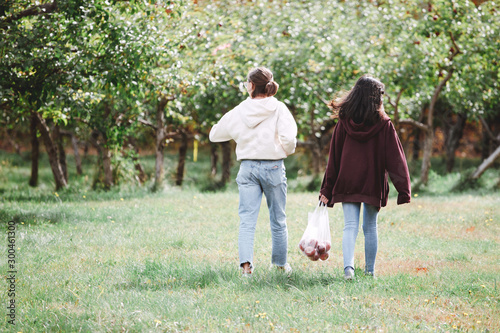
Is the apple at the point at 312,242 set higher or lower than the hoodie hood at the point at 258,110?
lower

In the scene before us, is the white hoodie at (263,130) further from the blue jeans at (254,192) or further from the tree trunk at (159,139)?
the tree trunk at (159,139)

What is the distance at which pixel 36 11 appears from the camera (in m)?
7.65

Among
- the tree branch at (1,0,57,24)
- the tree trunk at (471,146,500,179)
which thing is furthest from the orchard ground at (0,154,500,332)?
the tree trunk at (471,146,500,179)

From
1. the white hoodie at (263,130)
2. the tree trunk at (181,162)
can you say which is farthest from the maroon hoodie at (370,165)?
the tree trunk at (181,162)

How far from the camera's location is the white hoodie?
463cm

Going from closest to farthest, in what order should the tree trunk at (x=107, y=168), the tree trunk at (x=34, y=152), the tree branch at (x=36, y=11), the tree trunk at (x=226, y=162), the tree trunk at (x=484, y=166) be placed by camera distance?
the tree branch at (x=36, y=11), the tree trunk at (x=107, y=168), the tree trunk at (x=484, y=166), the tree trunk at (x=34, y=152), the tree trunk at (x=226, y=162)

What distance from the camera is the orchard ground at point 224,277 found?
3.63 meters

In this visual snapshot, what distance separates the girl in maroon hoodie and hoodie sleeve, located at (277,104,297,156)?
391 millimetres

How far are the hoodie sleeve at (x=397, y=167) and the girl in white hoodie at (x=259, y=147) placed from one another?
0.85 m

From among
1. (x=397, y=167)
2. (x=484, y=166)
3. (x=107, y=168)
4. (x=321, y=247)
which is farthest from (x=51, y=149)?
(x=484, y=166)

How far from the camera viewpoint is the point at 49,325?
3.56m

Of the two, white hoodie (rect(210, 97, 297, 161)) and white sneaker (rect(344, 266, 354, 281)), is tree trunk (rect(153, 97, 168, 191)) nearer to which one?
white hoodie (rect(210, 97, 297, 161))

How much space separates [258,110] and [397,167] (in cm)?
134

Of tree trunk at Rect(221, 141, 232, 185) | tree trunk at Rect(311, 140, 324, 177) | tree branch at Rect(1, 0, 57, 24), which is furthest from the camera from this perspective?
tree trunk at Rect(221, 141, 232, 185)
